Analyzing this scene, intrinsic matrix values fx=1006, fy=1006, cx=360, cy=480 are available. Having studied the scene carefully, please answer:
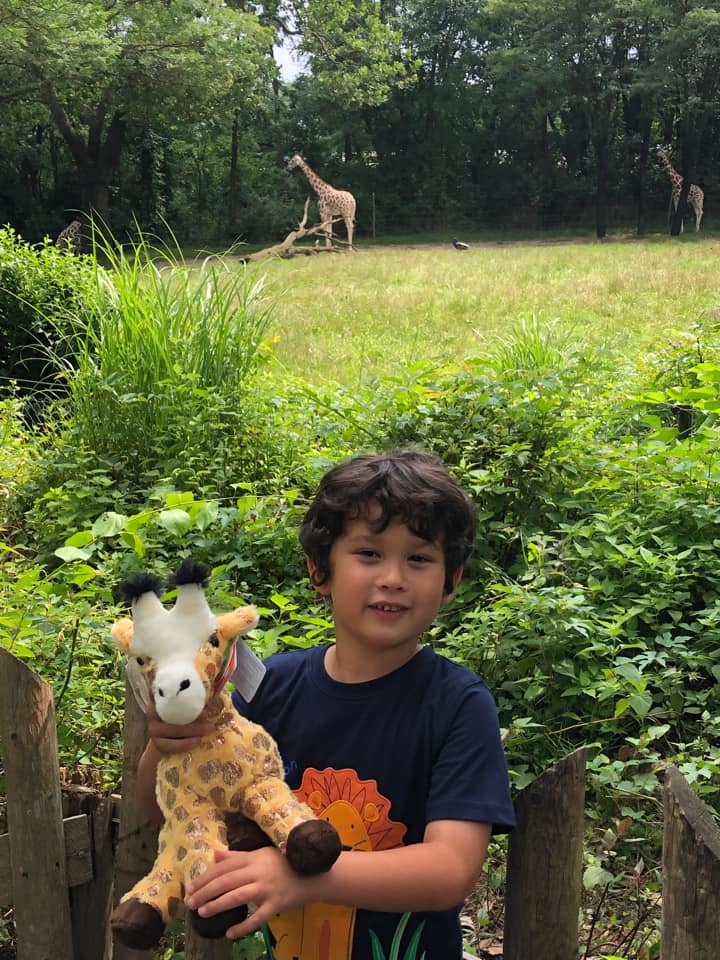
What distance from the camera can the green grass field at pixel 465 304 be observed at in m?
8.32

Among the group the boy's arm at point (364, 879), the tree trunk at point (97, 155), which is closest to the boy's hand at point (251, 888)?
the boy's arm at point (364, 879)

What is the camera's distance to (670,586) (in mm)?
3029

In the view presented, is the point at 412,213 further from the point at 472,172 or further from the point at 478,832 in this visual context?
the point at 478,832

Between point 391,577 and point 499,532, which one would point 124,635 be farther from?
point 499,532

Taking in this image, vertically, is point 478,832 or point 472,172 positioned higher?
point 472,172

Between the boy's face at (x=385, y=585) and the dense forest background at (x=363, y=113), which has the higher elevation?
the dense forest background at (x=363, y=113)

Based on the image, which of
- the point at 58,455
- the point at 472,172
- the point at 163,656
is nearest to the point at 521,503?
the point at 58,455

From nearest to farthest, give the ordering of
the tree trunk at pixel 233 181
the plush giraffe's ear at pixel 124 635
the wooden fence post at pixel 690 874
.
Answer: the wooden fence post at pixel 690 874
the plush giraffe's ear at pixel 124 635
the tree trunk at pixel 233 181

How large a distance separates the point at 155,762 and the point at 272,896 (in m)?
0.33

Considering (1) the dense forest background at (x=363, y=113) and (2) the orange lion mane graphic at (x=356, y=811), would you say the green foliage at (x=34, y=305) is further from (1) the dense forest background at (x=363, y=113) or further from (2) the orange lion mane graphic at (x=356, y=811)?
(1) the dense forest background at (x=363, y=113)

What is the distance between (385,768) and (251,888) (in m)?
0.26

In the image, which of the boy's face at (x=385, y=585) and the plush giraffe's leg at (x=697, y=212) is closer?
the boy's face at (x=385, y=585)

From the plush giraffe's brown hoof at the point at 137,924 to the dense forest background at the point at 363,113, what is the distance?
65.8 feet

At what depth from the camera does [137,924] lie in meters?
1.15
